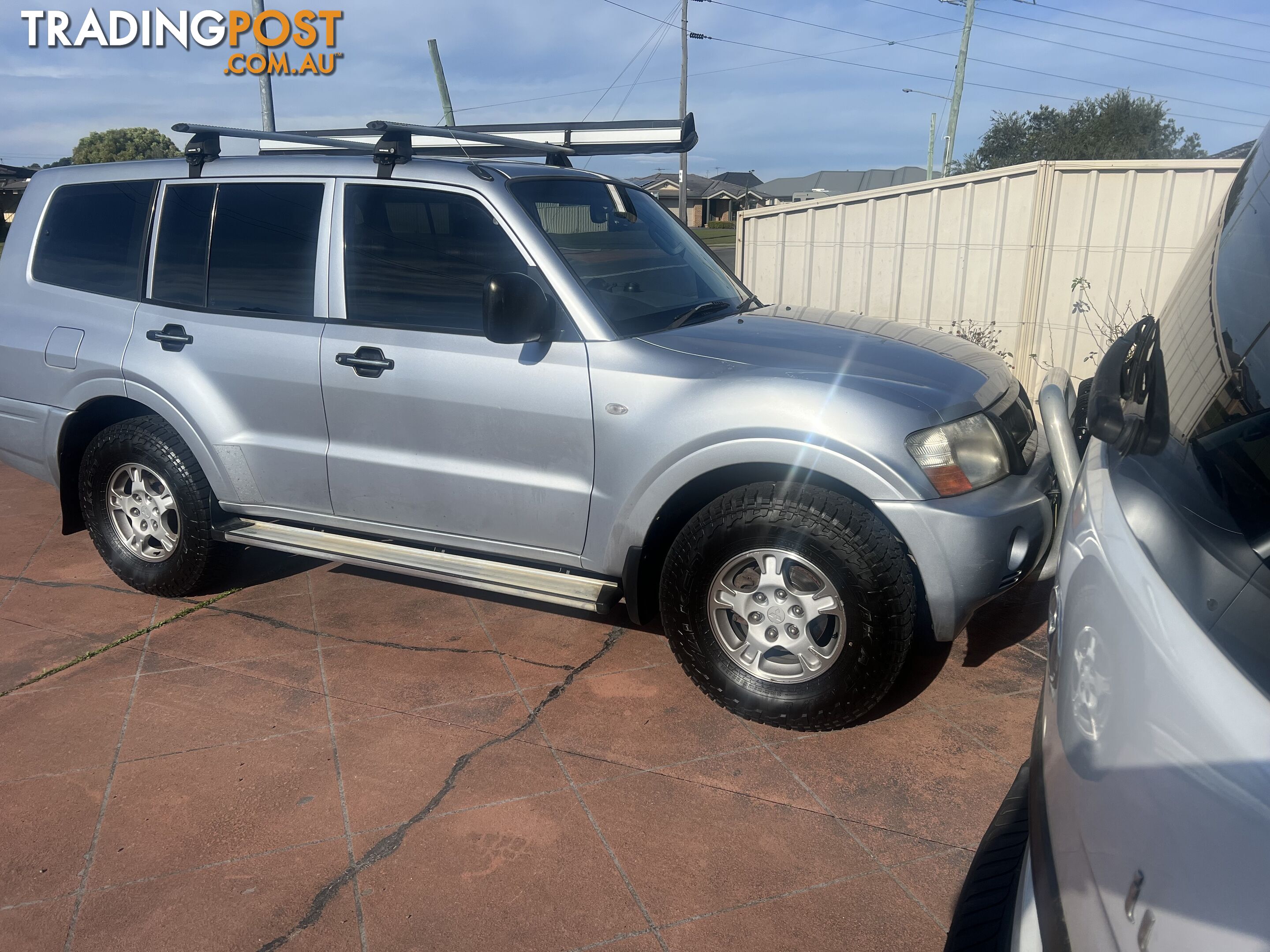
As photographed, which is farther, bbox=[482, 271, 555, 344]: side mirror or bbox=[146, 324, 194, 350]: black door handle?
bbox=[146, 324, 194, 350]: black door handle

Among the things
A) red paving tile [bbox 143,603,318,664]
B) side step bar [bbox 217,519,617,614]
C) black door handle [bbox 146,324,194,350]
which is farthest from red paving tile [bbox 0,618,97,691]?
black door handle [bbox 146,324,194,350]

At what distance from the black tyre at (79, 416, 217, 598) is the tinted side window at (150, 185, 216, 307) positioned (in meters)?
0.60

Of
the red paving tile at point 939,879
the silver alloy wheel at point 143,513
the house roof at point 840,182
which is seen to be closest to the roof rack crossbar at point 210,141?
the silver alloy wheel at point 143,513

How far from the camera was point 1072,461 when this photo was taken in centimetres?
311

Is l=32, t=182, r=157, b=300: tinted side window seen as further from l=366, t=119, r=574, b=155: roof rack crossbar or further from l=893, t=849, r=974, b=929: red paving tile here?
l=893, t=849, r=974, b=929: red paving tile

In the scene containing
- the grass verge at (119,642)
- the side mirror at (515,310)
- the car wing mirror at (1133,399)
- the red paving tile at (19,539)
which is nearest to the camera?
the car wing mirror at (1133,399)

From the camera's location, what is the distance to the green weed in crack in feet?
8.39

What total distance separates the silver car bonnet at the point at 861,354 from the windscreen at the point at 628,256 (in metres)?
0.16

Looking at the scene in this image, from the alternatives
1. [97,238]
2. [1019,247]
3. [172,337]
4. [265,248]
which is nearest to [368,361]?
[265,248]

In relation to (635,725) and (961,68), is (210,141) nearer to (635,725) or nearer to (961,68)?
(635,725)

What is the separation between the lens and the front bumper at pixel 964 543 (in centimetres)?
306

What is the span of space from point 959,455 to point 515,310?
163 cm

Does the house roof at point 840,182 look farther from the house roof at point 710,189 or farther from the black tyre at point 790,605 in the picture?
the black tyre at point 790,605

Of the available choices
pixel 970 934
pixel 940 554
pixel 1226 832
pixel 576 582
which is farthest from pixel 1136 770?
pixel 576 582
